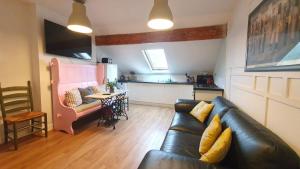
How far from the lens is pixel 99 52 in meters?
5.06

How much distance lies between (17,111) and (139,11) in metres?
2.90

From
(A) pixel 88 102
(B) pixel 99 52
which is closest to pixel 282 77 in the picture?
(A) pixel 88 102

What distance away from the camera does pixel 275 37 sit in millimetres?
1374

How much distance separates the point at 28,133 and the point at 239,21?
4.29 m

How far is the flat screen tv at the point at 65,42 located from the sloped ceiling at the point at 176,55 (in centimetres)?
99

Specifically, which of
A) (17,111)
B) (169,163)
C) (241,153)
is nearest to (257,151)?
(241,153)

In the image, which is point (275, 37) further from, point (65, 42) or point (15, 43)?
point (15, 43)

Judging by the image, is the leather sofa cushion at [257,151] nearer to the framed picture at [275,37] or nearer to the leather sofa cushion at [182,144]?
the leather sofa cushion at [182,144]

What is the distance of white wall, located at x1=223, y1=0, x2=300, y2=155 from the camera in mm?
1131

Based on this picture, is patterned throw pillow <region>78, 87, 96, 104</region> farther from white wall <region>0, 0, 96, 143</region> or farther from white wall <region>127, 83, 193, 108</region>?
white wall <region>127, 83, 193, 108</region>

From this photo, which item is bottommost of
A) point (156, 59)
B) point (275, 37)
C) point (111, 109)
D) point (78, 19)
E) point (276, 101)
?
point (111, 109)

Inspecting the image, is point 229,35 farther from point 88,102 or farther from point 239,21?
point 88,102

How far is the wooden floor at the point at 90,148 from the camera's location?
6.81 ft

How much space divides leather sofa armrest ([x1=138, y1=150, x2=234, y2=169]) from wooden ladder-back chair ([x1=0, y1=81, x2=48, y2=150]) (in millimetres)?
2324
